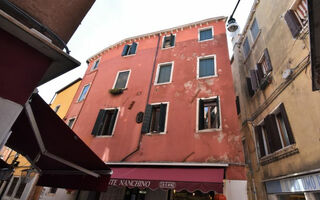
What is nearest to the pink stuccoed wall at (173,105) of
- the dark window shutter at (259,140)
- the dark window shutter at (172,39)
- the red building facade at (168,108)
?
the red building facade at (168,108)

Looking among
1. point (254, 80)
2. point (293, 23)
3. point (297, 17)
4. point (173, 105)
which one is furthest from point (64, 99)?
point (297, 17)

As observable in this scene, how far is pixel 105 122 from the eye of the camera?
10688mm

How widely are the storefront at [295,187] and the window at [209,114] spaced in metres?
3.24

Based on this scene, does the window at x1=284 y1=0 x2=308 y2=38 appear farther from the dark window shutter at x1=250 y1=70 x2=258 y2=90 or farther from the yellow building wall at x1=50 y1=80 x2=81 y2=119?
the yellow building wall at x1=50 y1=80 x2=81 y2=119

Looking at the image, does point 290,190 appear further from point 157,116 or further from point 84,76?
point 84,76

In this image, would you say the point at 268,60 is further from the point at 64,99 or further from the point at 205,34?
the point at 64,99

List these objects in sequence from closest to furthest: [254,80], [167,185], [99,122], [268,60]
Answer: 1. [167,185]
2. [268,60]
3. [254,80]
4. [99,122]

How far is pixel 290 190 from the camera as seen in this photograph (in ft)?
21.4

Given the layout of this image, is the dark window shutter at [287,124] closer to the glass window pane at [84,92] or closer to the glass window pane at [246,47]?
the glass window pane at [246,47]

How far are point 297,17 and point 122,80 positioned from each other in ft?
32.5

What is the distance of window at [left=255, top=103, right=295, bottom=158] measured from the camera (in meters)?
7.23

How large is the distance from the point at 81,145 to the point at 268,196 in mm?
8928

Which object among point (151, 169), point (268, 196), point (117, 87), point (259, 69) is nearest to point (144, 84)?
point (117, 87)

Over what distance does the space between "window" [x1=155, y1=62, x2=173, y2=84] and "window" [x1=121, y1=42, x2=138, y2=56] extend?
10.7 feet
